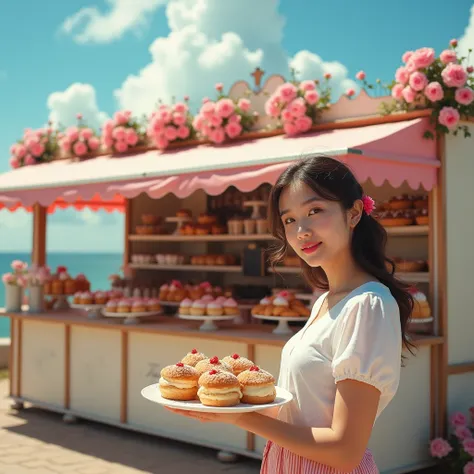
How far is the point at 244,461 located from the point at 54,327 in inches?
113

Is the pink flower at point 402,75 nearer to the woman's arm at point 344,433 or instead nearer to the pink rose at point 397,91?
the pink rose at point 397,91

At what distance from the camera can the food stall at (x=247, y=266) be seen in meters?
5.85

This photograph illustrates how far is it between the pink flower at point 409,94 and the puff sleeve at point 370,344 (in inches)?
181

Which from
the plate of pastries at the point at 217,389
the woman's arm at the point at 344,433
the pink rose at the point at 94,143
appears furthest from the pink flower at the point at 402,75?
the woman's arm at the point at 344,433

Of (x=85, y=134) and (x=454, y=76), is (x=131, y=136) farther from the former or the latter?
(x=454, y=76)

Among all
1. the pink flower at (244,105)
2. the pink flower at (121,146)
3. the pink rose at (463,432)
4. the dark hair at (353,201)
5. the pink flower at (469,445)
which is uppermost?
the pink flower at (244,105)

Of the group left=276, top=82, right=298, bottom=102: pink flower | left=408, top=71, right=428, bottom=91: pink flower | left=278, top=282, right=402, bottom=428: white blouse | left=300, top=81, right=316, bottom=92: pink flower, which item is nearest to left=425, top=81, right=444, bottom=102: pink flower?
left=408, top=71, right=428, bottom=91: pink flower

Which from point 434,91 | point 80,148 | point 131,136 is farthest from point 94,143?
point 434,91

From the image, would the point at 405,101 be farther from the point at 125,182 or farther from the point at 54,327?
the point at 54,327

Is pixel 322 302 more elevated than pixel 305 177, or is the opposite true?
pixel 305 177

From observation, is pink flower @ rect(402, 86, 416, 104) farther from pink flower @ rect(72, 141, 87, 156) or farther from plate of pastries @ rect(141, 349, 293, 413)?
pink flower @ rect(72, 141, 87, 156)

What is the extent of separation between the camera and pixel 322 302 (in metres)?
2.15

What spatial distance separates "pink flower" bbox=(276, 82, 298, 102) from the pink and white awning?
392 mm

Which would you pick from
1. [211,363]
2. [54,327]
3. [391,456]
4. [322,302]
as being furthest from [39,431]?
[322,302]
